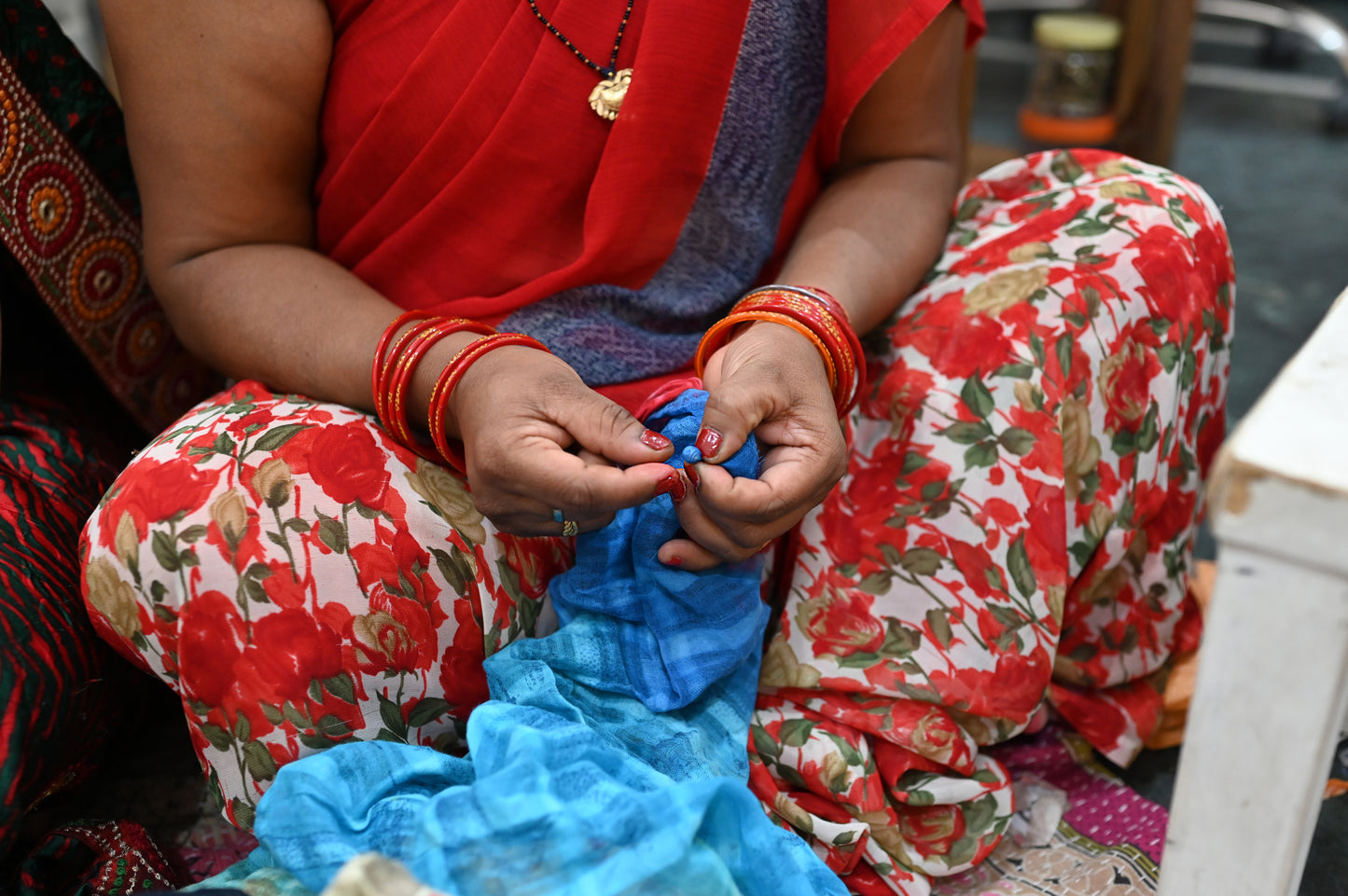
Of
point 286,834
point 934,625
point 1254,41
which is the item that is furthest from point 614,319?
point 1254,41

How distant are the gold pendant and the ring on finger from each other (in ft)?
1.04

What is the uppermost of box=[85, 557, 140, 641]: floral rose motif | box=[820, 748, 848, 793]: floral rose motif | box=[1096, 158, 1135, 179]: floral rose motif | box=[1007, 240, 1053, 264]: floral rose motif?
box=[1096, 158, 1135, 179]: floral rose motif

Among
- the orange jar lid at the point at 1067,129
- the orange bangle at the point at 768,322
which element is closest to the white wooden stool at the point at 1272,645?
the orange bangle at the point at 768,322

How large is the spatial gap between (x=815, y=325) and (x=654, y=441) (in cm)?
18

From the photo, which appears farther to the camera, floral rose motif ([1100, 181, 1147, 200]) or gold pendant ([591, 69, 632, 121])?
floral rose motif ([1100, 181, 1147, 200])

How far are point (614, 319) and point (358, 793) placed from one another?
0.41 meters

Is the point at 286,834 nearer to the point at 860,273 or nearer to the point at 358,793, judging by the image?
the point at 358,793

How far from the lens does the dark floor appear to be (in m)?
1.77

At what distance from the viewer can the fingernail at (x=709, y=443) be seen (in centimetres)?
71

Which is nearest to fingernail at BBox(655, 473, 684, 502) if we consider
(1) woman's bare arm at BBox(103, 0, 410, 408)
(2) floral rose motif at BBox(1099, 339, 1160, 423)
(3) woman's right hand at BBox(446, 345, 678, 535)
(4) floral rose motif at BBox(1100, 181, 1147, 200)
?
(3) woman's right hand at BBox(446, 345, 678, 535)

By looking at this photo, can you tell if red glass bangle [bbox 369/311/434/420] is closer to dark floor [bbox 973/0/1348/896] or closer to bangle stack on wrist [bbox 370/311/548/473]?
bangle stack on wrist [bbox 370/311/548/473]

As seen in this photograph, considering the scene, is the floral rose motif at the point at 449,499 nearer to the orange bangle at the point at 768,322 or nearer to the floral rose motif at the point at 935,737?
the orange bangle at the point at 768,322

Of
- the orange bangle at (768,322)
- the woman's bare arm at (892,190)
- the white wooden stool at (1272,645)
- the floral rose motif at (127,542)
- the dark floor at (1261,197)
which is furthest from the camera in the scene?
the dark floor at (1261,197)

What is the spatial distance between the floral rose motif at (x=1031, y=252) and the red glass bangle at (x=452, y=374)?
0.40 metres
